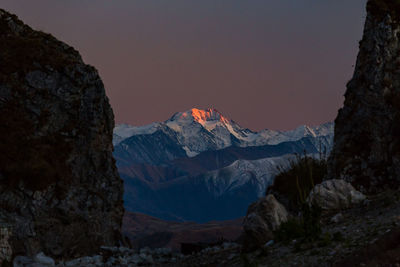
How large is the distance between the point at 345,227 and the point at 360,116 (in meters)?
19.9

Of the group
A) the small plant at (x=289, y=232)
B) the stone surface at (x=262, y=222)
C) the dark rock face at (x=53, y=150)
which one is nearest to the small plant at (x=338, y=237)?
the small plant at (x=289, y=232)

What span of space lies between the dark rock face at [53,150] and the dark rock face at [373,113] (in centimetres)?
1950

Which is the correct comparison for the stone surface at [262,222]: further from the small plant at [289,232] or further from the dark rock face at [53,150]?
the dark rock face at [53,150]

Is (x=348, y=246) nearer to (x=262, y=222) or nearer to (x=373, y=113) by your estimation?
(x=262, y=222)

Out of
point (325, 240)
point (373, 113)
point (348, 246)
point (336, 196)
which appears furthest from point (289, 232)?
point (373, 113)

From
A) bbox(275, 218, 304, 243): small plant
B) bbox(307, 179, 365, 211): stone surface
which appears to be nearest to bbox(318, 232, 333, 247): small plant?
bbox(275, 218, 304, 243): small plant

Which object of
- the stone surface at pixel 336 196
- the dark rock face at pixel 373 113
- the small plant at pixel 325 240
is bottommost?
the small plant at pixel 325 240

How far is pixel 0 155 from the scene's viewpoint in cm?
3350

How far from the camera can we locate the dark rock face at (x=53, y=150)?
32156 mm

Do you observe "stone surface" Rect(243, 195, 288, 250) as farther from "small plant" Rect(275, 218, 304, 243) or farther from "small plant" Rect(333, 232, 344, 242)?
"small plant" Rect(333, 232, 344, 242)

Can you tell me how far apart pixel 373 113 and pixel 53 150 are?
25.6 m

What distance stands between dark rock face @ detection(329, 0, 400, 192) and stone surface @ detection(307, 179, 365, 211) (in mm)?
7766

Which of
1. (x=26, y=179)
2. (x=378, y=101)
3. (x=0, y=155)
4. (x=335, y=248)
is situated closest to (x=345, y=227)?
(x=335, y=248)

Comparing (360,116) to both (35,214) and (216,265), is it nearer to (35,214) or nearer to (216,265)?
(216,265)
